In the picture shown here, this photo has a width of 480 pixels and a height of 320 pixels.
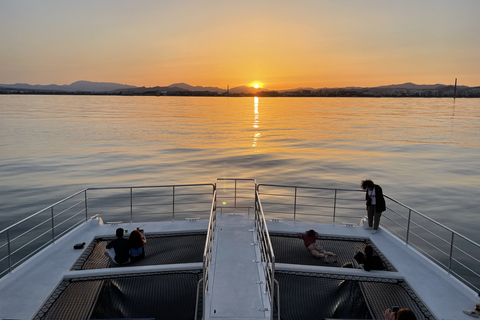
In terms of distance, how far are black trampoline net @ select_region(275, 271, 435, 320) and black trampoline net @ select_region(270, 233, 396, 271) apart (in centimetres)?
68

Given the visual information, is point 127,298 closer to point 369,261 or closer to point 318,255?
point 318,255

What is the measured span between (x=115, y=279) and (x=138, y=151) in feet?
121

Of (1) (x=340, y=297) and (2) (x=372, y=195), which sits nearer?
(1) (x=340, y=297)

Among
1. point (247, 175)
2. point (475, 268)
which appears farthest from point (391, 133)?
point (475, 268)

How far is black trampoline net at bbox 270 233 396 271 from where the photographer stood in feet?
28.3

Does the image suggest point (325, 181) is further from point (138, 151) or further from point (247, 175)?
point (138, 151)

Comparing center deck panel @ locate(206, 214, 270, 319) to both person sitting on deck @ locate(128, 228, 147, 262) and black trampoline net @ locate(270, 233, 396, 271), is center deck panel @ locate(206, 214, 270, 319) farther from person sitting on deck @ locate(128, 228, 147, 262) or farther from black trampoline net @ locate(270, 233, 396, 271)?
person sitting on deck @ locate(128, 228, 147, 262)

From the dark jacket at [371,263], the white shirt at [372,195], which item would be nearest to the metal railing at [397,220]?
the white shirt at [372,195]

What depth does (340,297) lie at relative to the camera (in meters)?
7.33

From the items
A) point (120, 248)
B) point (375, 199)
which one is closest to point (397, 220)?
point (375, 199)

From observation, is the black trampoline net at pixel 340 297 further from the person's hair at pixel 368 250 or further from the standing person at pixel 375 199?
the standing person at pixel 375 199

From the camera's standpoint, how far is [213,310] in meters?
A: 6.17

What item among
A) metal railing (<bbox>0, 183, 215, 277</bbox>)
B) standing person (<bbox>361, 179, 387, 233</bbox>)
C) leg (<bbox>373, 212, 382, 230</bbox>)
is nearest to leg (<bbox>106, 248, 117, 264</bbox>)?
standing person (<bbox>361, 179, 387, 233</bbox>)

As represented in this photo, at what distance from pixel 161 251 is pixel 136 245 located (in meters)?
0.93
